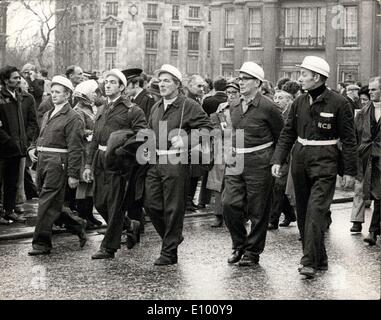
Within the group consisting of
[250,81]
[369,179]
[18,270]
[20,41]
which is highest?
[20,41]

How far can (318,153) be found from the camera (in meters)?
10.1

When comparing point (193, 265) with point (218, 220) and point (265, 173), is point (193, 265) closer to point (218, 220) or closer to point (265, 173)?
point (265, 173)

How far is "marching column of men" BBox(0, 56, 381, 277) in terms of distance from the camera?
1012cm

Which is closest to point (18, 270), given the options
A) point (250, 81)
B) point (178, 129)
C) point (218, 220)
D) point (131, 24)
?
point (178, 129)

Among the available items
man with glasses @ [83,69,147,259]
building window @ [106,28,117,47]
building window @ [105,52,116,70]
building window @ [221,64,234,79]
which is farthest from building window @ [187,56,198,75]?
man with glasses @ [83,69,147,259]

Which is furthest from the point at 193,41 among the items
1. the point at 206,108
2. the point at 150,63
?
the point at 206,108

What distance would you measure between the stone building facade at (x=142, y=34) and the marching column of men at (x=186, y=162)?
245 feet

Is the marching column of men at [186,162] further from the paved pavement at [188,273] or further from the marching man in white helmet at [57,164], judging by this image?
the paved pavement at [188,273]

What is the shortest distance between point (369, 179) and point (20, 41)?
137 ft

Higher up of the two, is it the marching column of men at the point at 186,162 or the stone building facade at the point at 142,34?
the stone building facade at the point at 142,34

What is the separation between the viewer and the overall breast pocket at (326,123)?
10.1 metres

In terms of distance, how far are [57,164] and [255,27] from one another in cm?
4250

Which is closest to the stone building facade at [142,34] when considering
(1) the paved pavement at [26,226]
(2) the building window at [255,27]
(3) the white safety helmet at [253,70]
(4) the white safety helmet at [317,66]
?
(2) the building window at [255,27]

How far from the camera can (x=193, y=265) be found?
10.6 m
